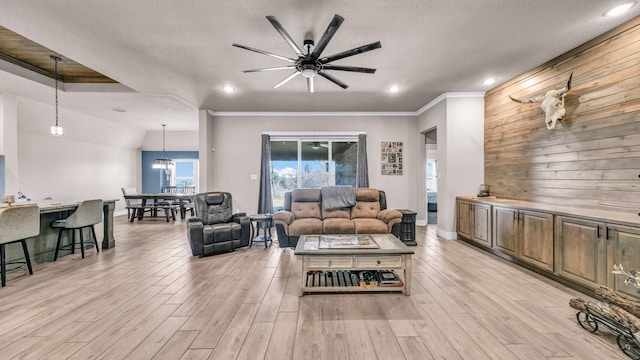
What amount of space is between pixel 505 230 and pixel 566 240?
2.89ft

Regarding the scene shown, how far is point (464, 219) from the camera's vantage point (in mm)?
4789

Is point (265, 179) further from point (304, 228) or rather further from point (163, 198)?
point (163, 198)

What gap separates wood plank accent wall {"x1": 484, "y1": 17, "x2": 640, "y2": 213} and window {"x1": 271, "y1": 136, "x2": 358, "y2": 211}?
332 centimetres

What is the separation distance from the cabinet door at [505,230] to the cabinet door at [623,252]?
1.12 metres

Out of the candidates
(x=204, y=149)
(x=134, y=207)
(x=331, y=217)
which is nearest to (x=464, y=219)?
(x=331, y=217)

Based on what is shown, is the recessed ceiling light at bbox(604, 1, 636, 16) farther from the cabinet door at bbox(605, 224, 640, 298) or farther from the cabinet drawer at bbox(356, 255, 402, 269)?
the cabinet drawer at bbox(356, 255, 402, 269)

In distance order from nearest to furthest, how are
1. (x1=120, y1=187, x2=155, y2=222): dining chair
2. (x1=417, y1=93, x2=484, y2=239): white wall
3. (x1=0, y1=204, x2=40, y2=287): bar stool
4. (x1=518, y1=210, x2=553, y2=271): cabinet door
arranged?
(x1=0, y1=204, x2=40, y2=287): bar stool → (x1=518, y1=210, x2=553, y2=271): cabinet door → (x1=417, y1=93, x2=484, y2=239): white wall → (x1=120, y1=187, x2=155, y2=222): dining chair

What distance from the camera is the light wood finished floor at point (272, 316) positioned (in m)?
1.86

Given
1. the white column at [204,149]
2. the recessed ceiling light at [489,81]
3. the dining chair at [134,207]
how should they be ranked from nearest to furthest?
the recessed ceiling light at [489,81], the white column at [204,149], the dining chair at [134,207]

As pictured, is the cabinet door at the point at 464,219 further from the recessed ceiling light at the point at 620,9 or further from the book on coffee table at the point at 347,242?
the recessed ceiling light at the point at 620,9

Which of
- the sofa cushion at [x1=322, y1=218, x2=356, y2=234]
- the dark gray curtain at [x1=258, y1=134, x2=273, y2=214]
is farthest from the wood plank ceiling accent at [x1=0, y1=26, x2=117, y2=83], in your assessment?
the sofa cushion at [x1=322, y1=218, x2=356, y2=234]

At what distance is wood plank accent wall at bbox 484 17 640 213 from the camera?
2.79 metres

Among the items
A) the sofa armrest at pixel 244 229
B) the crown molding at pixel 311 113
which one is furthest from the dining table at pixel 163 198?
the sofa armrest at pixel 244 229

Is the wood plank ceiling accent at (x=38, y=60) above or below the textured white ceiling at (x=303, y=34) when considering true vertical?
above
